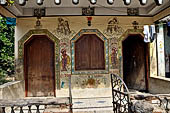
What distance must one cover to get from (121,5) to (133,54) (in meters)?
2.81

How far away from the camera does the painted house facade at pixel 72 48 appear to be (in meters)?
6.63

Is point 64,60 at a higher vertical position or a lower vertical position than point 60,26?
lower

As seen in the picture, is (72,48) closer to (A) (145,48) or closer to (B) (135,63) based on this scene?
(A) (145,48)

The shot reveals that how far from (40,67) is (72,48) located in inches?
60.6

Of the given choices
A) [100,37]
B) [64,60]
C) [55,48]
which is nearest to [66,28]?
[55,48]

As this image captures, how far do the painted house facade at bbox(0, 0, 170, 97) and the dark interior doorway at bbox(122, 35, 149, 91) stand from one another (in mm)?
372

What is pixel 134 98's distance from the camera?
311cm

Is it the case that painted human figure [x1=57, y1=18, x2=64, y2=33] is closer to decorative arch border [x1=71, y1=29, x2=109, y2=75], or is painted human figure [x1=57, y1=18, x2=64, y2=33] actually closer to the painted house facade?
the painted house facade

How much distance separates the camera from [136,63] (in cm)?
809

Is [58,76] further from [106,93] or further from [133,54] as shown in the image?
[133,54]

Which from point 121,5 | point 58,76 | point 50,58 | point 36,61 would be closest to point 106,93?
point 58,76

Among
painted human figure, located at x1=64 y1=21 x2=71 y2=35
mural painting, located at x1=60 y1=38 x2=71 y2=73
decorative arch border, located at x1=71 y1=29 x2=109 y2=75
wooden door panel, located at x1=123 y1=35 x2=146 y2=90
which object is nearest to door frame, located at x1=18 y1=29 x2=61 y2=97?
mural painting, located at x1=60 y1=38 x2=71 y2=73

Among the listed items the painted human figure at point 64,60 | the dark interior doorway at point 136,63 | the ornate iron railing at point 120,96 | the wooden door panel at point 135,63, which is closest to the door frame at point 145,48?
the dark interior doorway at point 136,63

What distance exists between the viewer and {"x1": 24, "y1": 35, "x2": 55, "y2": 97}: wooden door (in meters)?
6.80
